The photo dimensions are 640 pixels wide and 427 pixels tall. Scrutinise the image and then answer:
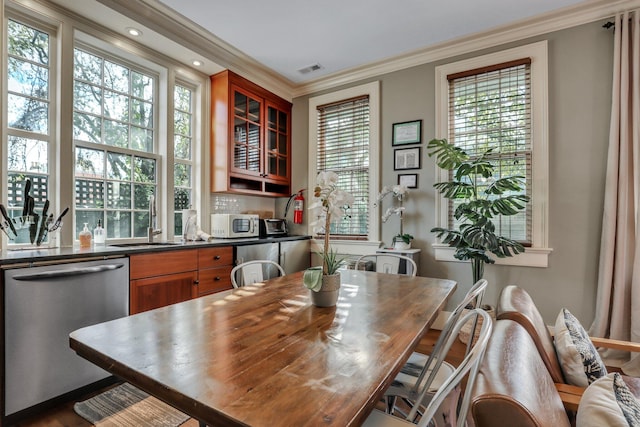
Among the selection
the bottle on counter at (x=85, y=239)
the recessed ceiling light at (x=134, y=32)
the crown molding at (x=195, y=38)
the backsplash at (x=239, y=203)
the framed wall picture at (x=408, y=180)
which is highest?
the crown molding at (x=195, y=38)

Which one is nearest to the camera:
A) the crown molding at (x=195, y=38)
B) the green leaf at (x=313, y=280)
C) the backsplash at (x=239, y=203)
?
the green leaf at (x=313, y=280)

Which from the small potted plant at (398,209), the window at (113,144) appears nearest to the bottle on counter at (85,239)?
the window at (113,144)

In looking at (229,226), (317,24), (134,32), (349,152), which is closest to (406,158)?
(349,152)

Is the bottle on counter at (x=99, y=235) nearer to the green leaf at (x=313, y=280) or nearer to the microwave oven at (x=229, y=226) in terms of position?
the microwave oven at (x=229, y=226)

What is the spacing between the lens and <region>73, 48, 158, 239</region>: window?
2680 mm

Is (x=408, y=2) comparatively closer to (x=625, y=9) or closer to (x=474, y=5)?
(x=474, y=5)

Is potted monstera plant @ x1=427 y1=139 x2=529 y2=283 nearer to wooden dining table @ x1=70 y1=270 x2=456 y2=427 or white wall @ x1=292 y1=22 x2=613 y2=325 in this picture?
white wall @ x1=292 y1=22 x2=613 y2=325

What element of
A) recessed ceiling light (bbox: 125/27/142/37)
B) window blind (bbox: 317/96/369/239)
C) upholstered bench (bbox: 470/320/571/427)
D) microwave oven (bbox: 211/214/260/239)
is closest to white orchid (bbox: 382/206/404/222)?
window blind (bbox: 317/96/369/239)

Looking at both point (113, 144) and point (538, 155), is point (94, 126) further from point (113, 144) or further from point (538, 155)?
A: point (538, 155)

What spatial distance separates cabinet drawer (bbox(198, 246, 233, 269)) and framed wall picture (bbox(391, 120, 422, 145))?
221cm

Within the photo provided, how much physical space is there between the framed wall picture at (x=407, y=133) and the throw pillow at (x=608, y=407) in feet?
9.76

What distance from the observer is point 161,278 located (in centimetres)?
247

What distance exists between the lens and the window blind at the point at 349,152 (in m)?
3.90

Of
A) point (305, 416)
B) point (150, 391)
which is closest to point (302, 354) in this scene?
point (305, 416)
